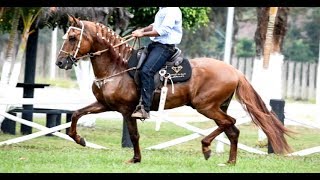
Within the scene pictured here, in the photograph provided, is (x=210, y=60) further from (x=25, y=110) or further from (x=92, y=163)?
(x=25, y=110)

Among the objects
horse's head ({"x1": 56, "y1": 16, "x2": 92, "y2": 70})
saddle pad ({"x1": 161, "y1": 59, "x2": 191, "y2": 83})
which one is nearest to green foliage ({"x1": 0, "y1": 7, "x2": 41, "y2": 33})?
horse's head ({"x1": 56, "y1": 16, "x2": 92, "y2": 70})

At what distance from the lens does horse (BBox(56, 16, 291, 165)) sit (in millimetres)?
12305

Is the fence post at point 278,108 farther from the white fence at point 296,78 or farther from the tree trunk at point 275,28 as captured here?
the white fence at point 296,78

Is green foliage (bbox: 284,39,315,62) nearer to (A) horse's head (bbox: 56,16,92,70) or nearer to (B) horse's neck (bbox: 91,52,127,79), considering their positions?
(B) horse's neck (bbox: 91,52,127,79)

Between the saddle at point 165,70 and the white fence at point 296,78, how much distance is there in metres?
28.8

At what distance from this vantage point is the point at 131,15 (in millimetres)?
20688

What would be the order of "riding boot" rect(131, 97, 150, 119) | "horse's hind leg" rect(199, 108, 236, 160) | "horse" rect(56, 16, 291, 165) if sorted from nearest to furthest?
"riding boot" rect(131, 97, 150, 119) < "horse" rect(56, 16, 291, 165) < "horse's hind leg" rect(199, 108, 236, 160)

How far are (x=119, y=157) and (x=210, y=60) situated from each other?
6.44 feet

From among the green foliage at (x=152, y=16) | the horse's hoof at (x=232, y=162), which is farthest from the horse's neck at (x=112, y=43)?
the green foliage at (x=152, y=16)

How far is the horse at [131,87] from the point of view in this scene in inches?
→ 484

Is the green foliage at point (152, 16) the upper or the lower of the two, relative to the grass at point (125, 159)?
upper

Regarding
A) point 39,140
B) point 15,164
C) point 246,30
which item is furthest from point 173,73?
point 246,30

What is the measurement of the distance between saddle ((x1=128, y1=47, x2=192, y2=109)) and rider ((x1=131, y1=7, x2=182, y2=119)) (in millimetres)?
118
